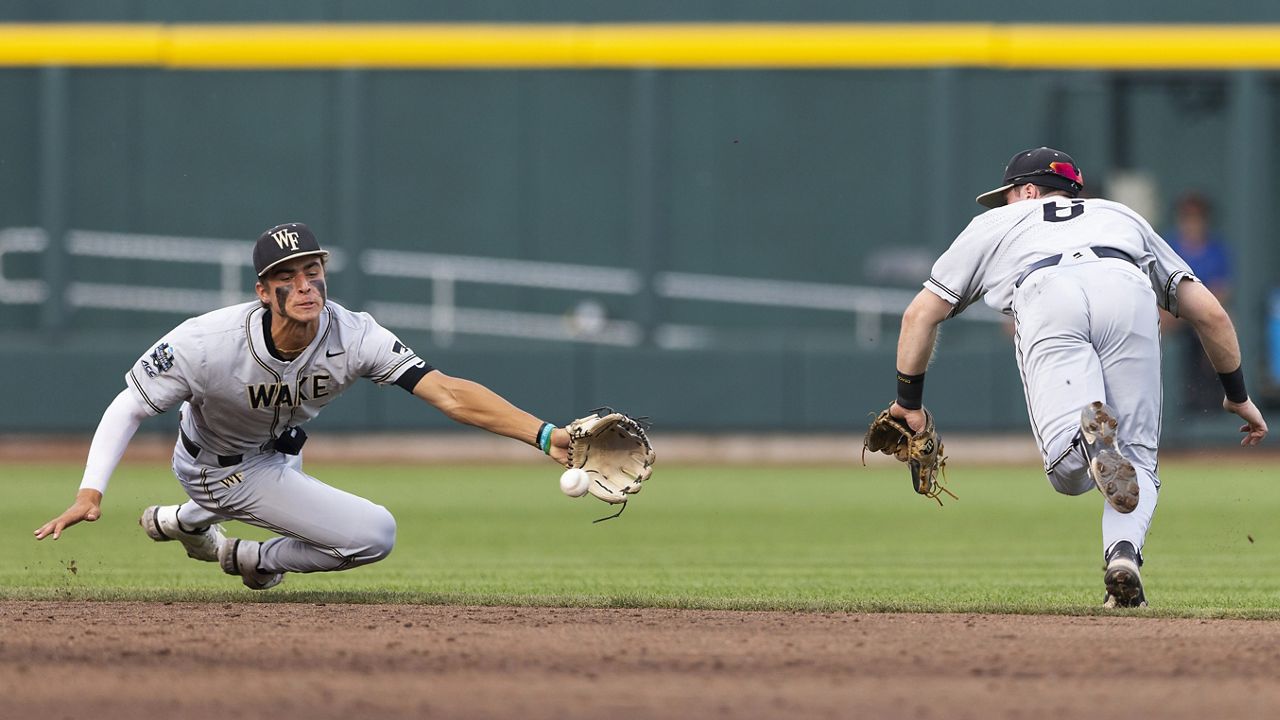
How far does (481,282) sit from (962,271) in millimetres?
10872

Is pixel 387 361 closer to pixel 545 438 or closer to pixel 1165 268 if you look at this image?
pixel 545 438

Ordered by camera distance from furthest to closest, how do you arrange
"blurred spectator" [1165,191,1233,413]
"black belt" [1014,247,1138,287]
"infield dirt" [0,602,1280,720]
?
"blurred spectator" [1165,191,1233,413] < "black belt" [1014,247,1138,287] < "infield dirt" [0,602,1280,720]

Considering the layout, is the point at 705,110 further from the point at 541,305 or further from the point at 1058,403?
the point at 1058,403

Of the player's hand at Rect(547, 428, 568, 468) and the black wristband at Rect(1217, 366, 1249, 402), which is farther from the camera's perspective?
the black wristband at Rect(1217, 366, 1249, 402)

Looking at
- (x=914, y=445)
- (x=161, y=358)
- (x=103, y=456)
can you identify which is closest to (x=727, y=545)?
(x=914, y=445)

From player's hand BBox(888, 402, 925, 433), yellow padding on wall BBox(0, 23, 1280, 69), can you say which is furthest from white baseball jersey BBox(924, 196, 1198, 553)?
yellow padding on wall BBox(0, 23, 1280, 69)

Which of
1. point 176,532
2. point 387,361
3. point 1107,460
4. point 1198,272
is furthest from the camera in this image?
point 1198,272

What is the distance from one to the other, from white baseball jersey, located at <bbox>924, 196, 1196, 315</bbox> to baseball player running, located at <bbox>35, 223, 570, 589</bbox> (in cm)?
150

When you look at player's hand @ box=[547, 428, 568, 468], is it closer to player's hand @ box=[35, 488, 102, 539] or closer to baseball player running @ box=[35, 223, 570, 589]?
baseball player running @ box=[35, 223, 570, 589]

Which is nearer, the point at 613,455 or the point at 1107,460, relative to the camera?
the point at 1107,460

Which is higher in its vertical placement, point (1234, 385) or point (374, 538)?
point (1234, 385)

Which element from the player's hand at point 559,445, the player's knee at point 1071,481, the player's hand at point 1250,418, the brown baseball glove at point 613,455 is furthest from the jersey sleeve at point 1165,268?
the player's hand at point 559,445

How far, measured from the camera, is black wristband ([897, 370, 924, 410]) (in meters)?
6.82

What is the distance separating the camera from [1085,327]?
648 cm
